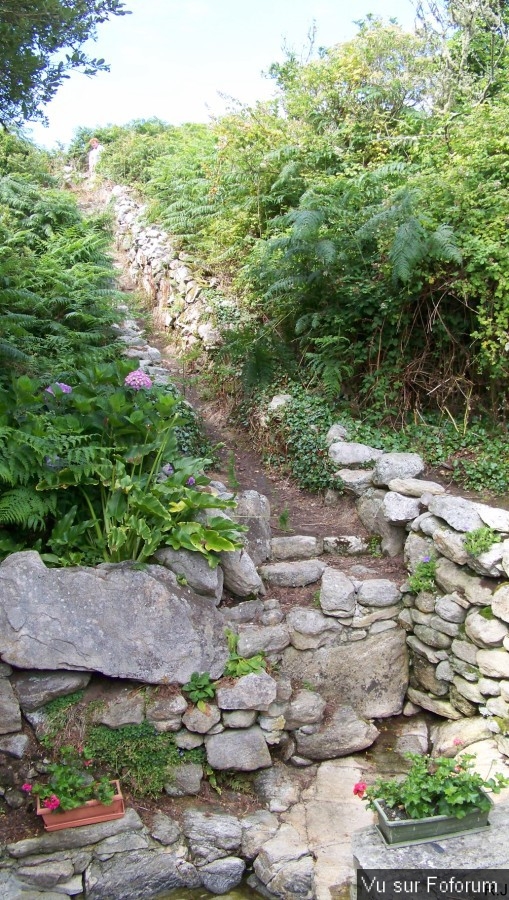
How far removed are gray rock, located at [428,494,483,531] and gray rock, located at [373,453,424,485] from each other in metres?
0.64

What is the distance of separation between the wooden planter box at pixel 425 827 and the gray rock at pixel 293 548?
2264mm

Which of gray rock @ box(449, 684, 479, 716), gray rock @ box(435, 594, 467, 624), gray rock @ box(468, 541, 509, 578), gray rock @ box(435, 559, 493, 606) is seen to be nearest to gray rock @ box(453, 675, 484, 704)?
gray rock @ box(449, 684, 479, 716)

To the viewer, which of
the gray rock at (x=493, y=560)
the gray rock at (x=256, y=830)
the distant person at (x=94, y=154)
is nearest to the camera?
the gray rock at (x=256, y=830)

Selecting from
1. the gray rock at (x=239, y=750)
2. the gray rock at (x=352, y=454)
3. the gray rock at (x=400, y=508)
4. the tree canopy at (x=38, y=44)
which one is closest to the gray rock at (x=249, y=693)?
the gray rock at (x=239, y=750)

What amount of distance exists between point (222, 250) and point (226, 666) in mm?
6406

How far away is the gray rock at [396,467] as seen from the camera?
19.3 ft

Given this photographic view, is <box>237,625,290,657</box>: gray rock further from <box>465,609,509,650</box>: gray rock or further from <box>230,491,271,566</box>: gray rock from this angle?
<box>465,609,509,650</box>: gray rock

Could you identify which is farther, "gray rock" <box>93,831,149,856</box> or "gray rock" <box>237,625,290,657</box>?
"gray rock" <box>237,625,290,657</box>

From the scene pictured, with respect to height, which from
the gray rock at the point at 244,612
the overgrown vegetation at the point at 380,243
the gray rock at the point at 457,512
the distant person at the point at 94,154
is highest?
the distant person at the point at 94,154

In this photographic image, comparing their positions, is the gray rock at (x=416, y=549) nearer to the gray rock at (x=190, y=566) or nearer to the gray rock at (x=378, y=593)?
the gray rock at (x=378, y=593)

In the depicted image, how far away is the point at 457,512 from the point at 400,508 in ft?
1.96

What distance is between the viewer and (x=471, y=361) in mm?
6488

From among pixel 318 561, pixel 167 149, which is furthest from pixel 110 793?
pixel 167 149

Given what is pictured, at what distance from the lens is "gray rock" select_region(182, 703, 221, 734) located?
443 cm
